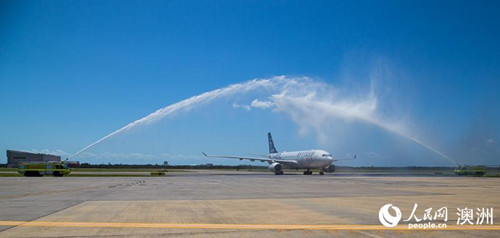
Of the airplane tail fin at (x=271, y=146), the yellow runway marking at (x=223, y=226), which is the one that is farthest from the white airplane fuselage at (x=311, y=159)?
the yellow runway marking at (x=223, y=226)

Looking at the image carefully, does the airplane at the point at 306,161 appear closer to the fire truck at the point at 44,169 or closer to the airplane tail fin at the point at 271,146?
the airplane tail fin at the point at 271,146

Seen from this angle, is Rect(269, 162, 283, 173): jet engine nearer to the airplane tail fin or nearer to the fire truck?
the airplane tail fin

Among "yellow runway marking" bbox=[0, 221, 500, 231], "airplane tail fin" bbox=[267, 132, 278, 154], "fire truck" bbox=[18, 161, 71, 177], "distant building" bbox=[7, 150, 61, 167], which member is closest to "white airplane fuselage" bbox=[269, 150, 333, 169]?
"airplane tail fin" bbox=[267, 132, 278, 154]

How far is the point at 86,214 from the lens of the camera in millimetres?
13766

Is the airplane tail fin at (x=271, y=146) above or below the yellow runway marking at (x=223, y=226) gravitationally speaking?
above

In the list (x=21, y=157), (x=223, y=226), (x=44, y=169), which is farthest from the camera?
(x=21, y=157)

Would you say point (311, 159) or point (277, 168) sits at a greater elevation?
point (311, 159)

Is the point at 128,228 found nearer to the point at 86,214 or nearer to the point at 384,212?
the point at 86,214

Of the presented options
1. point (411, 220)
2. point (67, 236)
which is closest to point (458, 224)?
point (411, 220)

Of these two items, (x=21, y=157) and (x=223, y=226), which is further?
(x=21, y=157)

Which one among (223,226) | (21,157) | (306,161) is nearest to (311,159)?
(306,161)

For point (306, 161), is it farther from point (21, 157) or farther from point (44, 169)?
point (21, 157)

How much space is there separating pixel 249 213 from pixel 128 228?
458cm

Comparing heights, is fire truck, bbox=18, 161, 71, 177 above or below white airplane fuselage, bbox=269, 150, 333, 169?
below
